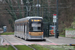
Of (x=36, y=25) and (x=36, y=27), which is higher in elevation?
(x=36, y=25)

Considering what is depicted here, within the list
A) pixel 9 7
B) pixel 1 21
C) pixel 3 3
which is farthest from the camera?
pixel 1 21

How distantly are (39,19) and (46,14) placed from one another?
37279 mm

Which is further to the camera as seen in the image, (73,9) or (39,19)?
(73,9)

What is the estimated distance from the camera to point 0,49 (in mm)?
18328

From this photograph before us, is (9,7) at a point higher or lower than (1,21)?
higher

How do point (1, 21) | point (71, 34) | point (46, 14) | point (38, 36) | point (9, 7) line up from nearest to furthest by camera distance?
point (38, 36)
point (71, 34)
point (9, 7)
point (46, 14)
point (1, 21)

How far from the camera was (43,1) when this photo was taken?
6091 centimetres

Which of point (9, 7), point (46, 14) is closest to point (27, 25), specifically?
point (9, 7)

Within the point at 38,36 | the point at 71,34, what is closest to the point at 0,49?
the point at 38,36

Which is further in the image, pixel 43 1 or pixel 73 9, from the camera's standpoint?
pixel 43 1

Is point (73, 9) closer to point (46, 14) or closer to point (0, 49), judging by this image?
point (46, 14)

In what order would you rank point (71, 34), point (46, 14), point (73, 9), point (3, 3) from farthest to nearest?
point (46, 14)
point (3, 3)
point (73, 9)
point (71, 34)

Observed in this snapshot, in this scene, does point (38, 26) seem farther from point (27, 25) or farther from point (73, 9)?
point (73, 9)

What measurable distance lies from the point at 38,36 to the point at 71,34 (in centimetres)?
918
